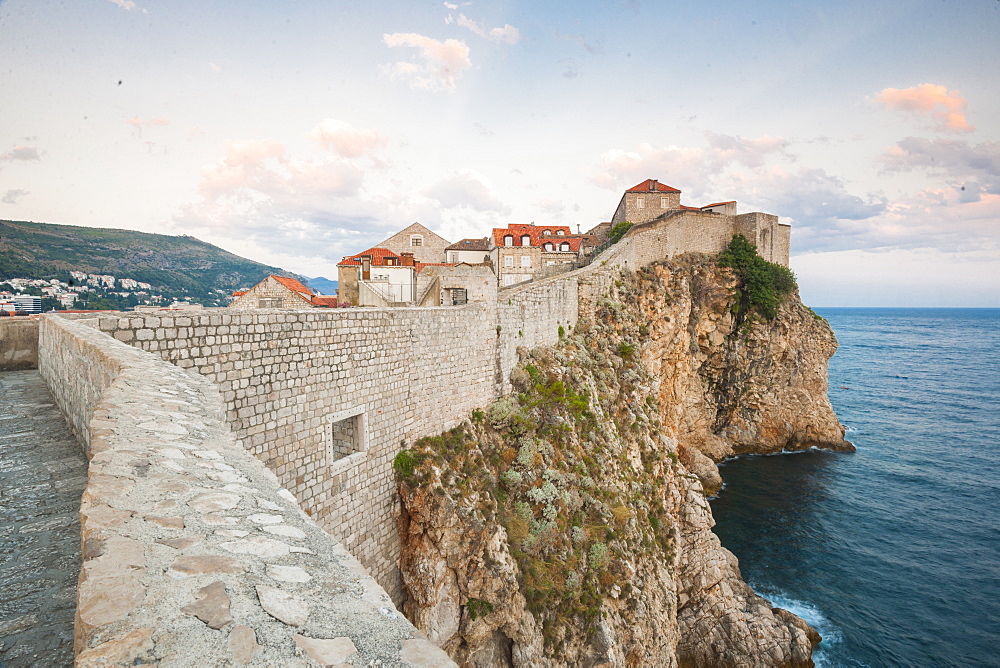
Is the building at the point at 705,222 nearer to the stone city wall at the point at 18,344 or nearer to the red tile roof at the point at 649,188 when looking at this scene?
the red tile roof at the point at 649,188

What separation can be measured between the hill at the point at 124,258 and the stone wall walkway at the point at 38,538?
172 feet

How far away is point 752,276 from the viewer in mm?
28625

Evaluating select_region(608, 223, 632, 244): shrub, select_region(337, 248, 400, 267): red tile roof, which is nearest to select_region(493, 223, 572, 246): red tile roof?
select_region(608, 223, 632, 244): shrub

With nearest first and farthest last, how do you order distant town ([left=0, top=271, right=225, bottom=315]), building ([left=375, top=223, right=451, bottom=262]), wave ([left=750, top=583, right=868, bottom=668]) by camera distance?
wave ([left=750, top=583, right=868, bottom=668]) → distant town ([left=0, top=271, right=225, bottom=315]) → building ([left=375, top=223, right=451, bottom=262])

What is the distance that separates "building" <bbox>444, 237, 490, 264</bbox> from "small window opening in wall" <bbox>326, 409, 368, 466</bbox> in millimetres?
22698

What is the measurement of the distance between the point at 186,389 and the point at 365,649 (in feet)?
11.2

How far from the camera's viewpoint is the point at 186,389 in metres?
3.85

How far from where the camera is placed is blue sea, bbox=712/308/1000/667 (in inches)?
610

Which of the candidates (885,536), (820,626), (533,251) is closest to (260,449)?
(820,626)

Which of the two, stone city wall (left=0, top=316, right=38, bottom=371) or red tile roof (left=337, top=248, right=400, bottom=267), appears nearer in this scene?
A: stone city wall (left=0, top=316, right=38, bottom=371)

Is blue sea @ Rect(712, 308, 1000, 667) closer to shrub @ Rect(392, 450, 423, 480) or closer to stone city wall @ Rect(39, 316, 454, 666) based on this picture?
shrub @ Rect(392, 450, 423, 480)

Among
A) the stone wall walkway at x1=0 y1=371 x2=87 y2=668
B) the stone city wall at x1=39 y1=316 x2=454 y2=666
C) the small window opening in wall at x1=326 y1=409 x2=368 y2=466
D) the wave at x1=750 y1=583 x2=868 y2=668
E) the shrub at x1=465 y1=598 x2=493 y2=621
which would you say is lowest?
the wave at x1=750 y1=583 x2=868 y2=668

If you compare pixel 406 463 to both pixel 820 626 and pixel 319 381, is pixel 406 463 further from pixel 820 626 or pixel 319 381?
pixel 820 626

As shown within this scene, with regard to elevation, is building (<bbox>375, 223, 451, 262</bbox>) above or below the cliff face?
above
